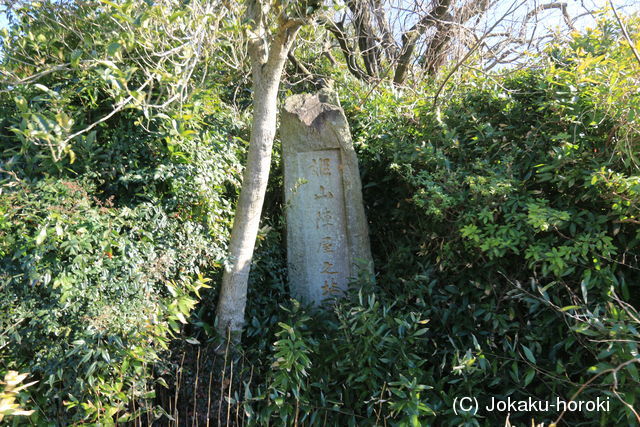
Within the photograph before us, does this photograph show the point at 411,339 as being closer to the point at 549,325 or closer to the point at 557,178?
the point at 549,325

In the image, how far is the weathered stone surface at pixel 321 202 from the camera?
12.1ft

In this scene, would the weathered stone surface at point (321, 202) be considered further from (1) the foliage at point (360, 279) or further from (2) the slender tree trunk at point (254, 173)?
(2) the slender tree trunk at point (254, 173)

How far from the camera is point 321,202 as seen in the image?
12.3 ft

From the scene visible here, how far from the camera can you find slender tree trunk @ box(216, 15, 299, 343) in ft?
9.73

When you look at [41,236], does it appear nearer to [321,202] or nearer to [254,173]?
[254,173]

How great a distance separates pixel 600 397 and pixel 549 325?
18.4 inches

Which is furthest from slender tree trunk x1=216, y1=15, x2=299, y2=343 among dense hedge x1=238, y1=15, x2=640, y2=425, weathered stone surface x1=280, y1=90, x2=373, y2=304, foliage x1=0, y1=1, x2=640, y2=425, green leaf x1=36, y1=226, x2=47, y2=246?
green leaf x1=36, y1=226, x2=47, y2=246

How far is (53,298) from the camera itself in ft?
8.30

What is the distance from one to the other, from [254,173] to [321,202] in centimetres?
83

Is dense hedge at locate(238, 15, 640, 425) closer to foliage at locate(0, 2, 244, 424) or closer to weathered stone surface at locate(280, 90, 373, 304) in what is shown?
weathered stone surface at locate(280, 90, 373, 304)

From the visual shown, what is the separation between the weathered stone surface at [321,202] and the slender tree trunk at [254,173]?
25.1 inches

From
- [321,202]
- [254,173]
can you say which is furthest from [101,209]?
[321,202]

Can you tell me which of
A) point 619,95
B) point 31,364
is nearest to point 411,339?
point 619,95

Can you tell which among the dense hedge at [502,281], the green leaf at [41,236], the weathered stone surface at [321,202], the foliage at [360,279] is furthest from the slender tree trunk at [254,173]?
the green leaf at [41,236]
